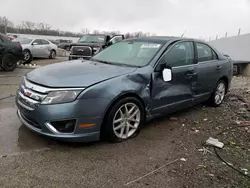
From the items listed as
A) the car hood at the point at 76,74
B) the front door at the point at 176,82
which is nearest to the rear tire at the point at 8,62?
the car hood at the point at 76,74

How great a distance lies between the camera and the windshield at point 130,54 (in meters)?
4.11

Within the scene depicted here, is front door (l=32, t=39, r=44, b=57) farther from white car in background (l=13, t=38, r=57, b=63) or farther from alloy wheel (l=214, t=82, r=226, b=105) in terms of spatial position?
alloy wheel (l=214, t=82, r=226, b=105)

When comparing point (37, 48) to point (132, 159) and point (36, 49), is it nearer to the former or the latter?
point (36, 49)

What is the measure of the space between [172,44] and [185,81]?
0.69m

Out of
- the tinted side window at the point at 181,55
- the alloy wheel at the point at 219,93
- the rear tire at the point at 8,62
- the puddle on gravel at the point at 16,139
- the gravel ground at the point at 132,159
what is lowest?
the gravel ground at the point at 132,159

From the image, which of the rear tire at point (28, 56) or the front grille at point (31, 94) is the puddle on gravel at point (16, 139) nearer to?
the front grille at point (31, 94)

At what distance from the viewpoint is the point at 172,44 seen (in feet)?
14.4

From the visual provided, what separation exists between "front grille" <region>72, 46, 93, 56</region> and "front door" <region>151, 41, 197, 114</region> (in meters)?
7.58

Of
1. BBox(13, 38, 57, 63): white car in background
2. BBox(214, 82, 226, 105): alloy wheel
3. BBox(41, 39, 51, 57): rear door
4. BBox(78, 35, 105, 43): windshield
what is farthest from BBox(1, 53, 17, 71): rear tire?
BBox(214, 82, 226, 105): alloy wheel

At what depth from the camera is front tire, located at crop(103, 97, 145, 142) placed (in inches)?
136

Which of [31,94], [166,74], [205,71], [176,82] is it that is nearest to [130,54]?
[166,74]

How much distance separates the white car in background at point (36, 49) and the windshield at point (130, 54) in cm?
1039

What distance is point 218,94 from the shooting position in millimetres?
5773

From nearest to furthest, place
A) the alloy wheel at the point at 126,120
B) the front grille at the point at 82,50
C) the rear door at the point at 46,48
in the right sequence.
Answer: the alloy wheel at the point at 126,120, the front grille at the point at 82,50, the rear door at the point at 46,48
